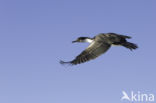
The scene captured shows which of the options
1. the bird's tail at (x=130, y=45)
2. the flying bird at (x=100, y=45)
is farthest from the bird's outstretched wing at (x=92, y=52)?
the bird's tail at (x=130, y=45)

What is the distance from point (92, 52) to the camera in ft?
94.1

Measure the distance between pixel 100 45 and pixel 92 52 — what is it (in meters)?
0.52

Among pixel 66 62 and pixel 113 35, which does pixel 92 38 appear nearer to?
pixel 113 35

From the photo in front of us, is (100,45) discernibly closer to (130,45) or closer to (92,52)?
(92,52)

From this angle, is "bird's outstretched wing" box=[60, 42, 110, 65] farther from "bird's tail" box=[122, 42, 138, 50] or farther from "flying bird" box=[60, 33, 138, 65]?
"bird's tail" box=[122, 42, 138, 50]

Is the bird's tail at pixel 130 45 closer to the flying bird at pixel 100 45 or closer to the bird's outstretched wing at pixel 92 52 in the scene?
the flying bird at pixel 100 45

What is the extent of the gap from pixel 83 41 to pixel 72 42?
0.75 metres

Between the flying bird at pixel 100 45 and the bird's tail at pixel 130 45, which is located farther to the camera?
the bird's tail at pixel 130 45

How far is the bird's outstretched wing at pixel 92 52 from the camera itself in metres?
28.5

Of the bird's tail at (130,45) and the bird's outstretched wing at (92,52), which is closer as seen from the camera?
the bird's outstretched wing at (92,52)

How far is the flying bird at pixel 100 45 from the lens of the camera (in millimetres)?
28544

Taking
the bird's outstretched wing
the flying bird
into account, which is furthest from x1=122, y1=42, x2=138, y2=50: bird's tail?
the bird's outstretched wing

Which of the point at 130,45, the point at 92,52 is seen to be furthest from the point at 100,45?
the point at 130,45

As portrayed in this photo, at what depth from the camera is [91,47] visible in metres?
29.0
